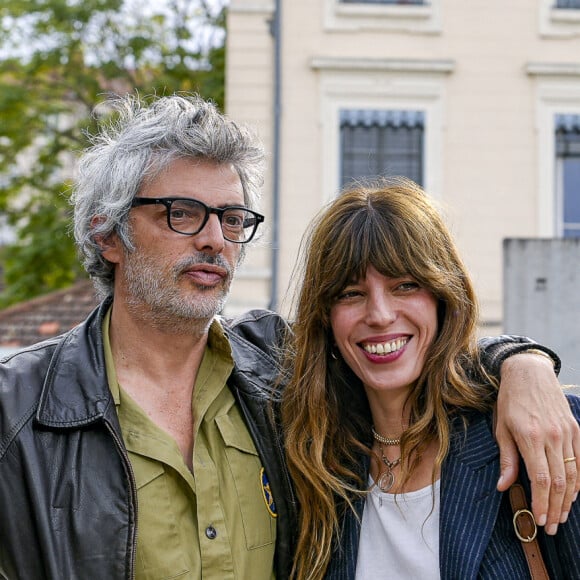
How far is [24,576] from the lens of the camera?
227cm

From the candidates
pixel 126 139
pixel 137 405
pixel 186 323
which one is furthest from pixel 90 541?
pixel 126 139

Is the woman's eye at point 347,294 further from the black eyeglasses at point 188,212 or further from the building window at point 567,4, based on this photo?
the building window at point 567,4

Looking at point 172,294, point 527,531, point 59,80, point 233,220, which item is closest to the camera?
point 527,531

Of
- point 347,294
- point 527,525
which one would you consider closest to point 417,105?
point 347,294

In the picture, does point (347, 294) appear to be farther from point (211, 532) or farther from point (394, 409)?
point (211, 532)

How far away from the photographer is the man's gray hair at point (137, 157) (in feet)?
9.15

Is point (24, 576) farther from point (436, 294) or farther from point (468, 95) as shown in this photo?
point (468, 95)

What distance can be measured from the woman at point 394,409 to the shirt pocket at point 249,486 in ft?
0.34

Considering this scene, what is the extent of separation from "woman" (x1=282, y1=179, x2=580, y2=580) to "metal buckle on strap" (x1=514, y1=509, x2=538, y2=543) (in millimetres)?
77

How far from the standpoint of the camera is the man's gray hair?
2789mm

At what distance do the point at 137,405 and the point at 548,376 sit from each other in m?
1.19

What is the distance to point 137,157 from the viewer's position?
279cm

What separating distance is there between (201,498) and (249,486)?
199 millimetres

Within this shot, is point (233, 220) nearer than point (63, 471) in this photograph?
No
